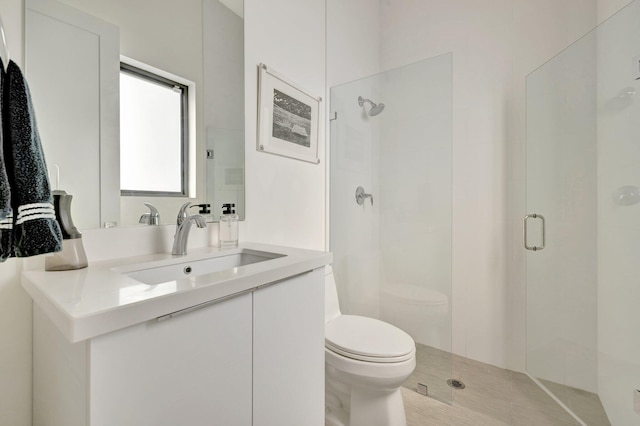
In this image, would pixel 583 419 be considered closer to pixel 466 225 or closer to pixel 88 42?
pixel 466 225

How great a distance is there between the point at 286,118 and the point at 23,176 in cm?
124

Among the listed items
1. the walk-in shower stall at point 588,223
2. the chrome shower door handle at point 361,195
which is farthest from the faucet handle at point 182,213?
the walk-in shower stall at point 588,223

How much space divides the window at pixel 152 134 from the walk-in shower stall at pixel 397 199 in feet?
3.54

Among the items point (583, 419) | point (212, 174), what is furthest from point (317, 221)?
point (583, 419)

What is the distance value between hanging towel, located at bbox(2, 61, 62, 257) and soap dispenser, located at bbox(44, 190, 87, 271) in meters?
0.27

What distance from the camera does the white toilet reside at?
1.23 meters

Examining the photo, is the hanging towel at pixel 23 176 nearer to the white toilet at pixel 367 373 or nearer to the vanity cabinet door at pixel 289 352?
the vanity cabinet door at pixel 289 352

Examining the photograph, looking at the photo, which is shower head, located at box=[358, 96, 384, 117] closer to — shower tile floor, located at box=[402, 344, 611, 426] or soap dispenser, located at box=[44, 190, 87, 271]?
shower tile floor, located at box=[402, 344, 611, 426]

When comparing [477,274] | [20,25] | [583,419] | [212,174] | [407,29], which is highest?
[407,29]

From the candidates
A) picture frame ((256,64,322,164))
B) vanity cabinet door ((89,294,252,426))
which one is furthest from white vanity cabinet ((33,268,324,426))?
picture frame ((256,64,322,164))

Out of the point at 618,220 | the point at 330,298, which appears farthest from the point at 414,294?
the point at 618,220

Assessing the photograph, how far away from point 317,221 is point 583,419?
1679 millimetres

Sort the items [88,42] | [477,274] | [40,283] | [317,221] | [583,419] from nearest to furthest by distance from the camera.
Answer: [40,283] < [88,42] < [583,419] < [317,221] < [477,274]

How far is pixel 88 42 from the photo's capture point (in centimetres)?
86
